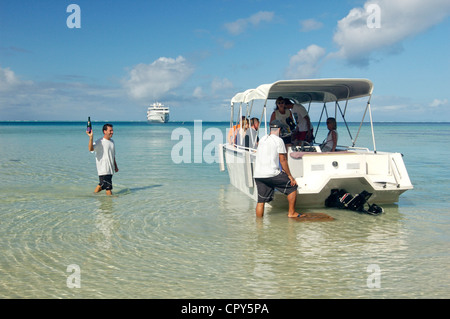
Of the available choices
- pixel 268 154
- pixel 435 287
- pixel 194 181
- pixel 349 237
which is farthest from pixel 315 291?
pixel 194 181

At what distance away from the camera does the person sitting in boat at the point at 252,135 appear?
9594 millimetres

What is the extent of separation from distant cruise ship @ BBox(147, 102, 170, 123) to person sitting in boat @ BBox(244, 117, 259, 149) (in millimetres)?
109955

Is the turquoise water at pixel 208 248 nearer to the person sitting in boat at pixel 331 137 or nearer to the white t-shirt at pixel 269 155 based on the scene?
the white t-shirt at pixel 269 155

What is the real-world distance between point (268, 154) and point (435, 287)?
11.4 ft

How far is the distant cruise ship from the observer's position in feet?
389

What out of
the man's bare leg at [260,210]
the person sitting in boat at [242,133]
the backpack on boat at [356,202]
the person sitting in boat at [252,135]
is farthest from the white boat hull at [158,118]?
the man's bare leg at [260,210]

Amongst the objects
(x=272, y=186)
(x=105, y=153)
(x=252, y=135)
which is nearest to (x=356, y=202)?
(x=272, y=186)

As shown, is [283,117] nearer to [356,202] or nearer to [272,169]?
[272,169]

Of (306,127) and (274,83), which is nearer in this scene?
→ (274,83)

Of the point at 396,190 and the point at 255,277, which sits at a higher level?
the point at 396,190

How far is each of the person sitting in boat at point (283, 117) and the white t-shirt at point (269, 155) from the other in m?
1.79

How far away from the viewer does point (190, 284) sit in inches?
185
